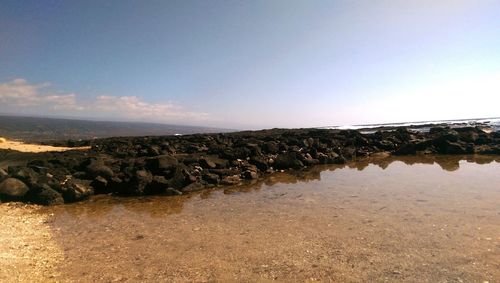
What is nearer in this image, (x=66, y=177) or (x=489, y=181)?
(x=489, y=181)

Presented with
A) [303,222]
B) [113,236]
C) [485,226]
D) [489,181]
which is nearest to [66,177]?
[113,236]

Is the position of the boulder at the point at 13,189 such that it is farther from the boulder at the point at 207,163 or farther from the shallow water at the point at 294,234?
the boulder at the point at 207,163

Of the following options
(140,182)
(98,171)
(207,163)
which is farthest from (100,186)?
(207,163)

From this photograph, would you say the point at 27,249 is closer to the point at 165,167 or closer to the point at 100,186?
the point at 100,186

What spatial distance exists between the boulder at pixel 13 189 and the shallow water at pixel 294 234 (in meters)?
1.92

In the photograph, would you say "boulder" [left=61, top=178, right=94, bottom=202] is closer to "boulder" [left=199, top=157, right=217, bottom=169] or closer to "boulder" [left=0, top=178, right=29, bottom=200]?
"boulder" [left=0, top=178, right=29, bottom=200]

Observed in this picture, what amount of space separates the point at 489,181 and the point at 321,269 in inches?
513

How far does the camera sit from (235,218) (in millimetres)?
11234

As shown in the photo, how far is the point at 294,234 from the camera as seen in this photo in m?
9.34

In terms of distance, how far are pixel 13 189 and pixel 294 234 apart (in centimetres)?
1169

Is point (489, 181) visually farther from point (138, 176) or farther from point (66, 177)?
point (66, 177)

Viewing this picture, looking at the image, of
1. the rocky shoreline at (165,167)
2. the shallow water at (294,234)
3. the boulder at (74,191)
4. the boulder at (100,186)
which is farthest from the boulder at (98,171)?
the shallow water at (294,234)

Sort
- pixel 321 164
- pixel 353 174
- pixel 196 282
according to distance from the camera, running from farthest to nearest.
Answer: pixel 321 164, pixel 353 174, pixel 196 282

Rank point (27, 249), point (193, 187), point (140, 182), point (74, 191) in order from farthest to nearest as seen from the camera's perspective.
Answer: point (193, 187) → point (140, 182) → point (74, 191) → point (27, 249)
